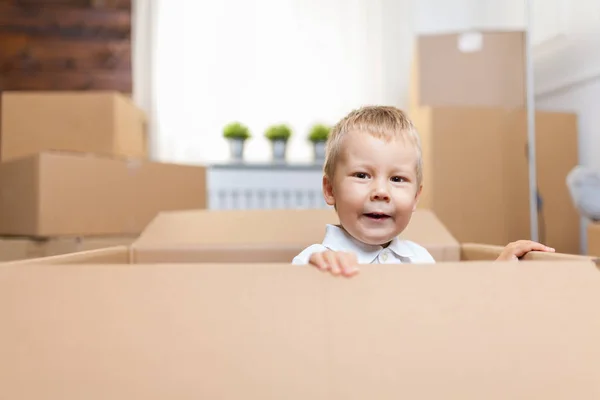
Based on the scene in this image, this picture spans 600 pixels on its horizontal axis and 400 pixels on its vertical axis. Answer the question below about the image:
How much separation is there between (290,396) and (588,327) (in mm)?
205

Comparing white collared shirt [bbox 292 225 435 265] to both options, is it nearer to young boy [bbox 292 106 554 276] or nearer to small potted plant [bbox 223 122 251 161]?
young boy [bbox 292 106 554 276]

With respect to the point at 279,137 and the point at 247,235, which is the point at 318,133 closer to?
the point at 279,137

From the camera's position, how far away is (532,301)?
44cm

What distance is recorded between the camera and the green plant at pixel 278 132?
7.82 ft

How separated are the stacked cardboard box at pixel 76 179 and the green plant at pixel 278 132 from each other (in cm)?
57

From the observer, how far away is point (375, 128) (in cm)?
83

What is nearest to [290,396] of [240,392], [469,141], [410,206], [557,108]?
[240,392]

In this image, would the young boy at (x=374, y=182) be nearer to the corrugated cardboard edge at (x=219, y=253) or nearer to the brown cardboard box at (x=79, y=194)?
the corrugated cardboard edge at (x=219, y=253)

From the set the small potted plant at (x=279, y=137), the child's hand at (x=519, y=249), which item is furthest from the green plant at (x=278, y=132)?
the child's hand at (x=519, y=249)

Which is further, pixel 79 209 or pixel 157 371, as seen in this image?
pixel 79 209

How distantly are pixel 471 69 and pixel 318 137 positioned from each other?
64cm

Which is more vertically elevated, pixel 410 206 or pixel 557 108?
pixel 557 108

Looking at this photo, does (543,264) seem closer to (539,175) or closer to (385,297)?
(385,297)

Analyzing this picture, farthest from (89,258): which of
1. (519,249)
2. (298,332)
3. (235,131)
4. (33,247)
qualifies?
(235,131)
